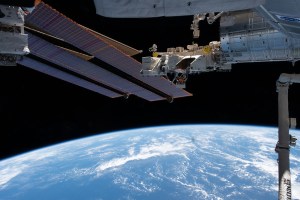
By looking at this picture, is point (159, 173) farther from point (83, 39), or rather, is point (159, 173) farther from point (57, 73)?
point (83, 39)

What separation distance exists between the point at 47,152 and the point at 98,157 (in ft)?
77.6

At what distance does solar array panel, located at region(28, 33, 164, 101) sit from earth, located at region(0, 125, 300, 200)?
2443 centimetres

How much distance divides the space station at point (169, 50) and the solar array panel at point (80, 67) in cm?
3

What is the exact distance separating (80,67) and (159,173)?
114 ft

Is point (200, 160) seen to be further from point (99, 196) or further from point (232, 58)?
point (232, 58)

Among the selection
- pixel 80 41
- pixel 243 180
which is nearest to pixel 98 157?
pixel 243 180

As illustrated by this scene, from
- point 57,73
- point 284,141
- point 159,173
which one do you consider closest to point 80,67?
point 57,73

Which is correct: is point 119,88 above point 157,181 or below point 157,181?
above

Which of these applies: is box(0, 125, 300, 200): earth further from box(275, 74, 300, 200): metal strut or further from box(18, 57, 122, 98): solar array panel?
box(275, 74, 300, 200): metal strut

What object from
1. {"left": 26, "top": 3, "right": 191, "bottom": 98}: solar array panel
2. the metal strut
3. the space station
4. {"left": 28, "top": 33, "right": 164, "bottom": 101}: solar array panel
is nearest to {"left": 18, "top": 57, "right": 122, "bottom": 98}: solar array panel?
the space station

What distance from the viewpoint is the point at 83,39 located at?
6.21 m

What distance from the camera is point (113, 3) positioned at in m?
1.52

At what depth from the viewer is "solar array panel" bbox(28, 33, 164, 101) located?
6.55 metres

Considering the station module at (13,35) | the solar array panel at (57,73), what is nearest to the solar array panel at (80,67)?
the solar array panel at (57,73)
